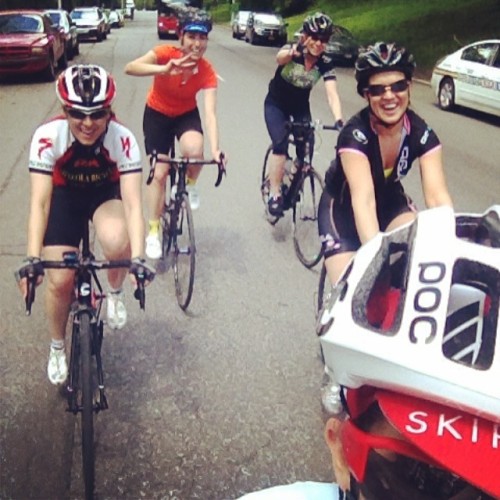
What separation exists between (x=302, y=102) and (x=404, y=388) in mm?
6423

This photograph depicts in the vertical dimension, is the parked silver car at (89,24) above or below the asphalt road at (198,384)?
below

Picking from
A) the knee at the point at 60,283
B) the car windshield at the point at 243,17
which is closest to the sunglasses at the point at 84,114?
the knee at the point at 60,283

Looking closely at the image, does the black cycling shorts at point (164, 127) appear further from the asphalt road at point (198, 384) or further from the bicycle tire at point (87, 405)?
the bicycle tire at point (87, 405)

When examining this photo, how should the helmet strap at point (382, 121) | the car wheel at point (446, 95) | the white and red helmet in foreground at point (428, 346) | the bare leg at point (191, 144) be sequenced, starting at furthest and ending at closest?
the car wheel at point (446, 95) → the bare leg at point (191, 144) → the helmet strap at point (382, 121) → the white and red helmet in foreground at point (428, 346)

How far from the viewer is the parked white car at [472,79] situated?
16547 mm

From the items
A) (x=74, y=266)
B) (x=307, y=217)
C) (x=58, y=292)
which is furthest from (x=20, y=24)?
(x=74, y=266)

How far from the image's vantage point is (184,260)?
21.5 feet

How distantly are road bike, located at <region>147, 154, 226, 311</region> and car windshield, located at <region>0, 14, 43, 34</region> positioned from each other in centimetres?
1673

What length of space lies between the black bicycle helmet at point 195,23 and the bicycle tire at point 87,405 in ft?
9.38

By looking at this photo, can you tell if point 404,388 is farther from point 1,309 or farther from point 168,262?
point 168,262

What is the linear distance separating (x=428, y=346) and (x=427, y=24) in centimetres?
3337

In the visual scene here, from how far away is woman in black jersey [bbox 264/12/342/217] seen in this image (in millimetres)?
7098

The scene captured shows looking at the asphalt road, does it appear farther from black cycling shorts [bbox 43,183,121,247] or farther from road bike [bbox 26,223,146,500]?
black cycling shorts [bbox 43,183,121,247]

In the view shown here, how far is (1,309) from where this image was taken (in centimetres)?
612
